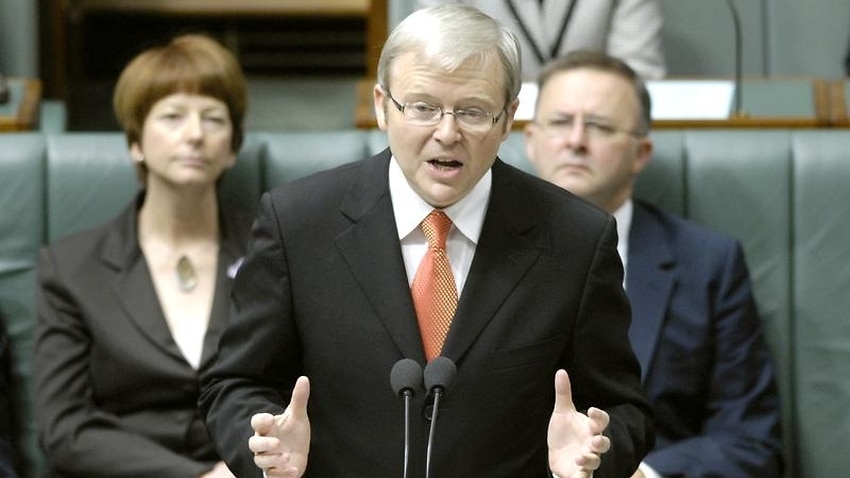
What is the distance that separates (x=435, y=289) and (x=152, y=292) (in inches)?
39.0

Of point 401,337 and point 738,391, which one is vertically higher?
point 401,337

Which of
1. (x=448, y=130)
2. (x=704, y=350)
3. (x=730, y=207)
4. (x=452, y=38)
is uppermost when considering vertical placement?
(x=452, y=38)

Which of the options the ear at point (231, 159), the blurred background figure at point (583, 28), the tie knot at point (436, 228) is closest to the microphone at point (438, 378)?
the tie knot at point (436, 228)

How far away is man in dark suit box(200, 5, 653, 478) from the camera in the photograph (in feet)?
5.61

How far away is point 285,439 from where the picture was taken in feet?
5.39

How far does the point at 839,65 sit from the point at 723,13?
11.9 inches

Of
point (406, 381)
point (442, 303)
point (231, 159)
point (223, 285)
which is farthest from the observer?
point (231, 159)

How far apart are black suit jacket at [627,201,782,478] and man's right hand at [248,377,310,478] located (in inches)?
41.8

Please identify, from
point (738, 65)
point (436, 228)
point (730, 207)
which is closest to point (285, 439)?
point (436, 228)

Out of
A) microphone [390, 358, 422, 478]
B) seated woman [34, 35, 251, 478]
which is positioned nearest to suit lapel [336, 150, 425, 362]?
microphone [390, 358, 422, 478]

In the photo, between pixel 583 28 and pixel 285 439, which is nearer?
pixel 285 439

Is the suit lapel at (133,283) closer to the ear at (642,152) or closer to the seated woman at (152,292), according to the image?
the seated woman at (152,292)

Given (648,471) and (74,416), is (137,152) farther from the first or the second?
(648,471)

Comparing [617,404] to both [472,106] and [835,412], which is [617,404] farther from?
[835,412]
